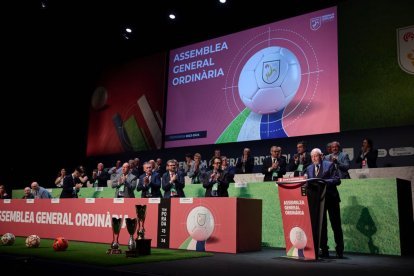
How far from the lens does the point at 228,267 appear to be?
434cm

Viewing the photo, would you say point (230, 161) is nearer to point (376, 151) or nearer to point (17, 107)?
point (376, 151)

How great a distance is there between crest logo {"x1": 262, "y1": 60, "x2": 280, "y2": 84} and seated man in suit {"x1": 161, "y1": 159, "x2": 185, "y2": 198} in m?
3.48

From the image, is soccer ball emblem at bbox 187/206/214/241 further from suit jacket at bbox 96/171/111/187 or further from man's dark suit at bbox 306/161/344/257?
suit jacket at bbox 96/171/111/187

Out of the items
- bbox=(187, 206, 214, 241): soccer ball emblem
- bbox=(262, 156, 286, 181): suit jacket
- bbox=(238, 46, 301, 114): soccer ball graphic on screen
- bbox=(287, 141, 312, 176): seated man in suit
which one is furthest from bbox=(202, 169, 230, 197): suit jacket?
bbox=(238, 46, 301, 114): soccer ball graphic on screen

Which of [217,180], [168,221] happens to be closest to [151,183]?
[217,180]

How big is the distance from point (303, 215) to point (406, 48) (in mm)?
5188

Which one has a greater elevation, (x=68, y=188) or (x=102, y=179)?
(x=102, y=179)

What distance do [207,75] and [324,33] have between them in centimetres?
333

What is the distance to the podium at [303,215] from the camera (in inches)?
203

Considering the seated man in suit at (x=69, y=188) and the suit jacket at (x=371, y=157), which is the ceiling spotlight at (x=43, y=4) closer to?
the seated man in suit at (x=69, y=188)

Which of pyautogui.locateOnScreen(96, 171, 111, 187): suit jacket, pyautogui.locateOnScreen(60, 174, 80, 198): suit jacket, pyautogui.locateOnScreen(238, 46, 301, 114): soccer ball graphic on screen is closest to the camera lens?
pyautogui.locateOnScreen(60, 174, 80, 198): suit jacket

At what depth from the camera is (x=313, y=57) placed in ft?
31.5

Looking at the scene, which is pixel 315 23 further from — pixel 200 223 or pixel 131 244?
pixel 131 244

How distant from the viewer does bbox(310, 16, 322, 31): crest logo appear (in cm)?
961
